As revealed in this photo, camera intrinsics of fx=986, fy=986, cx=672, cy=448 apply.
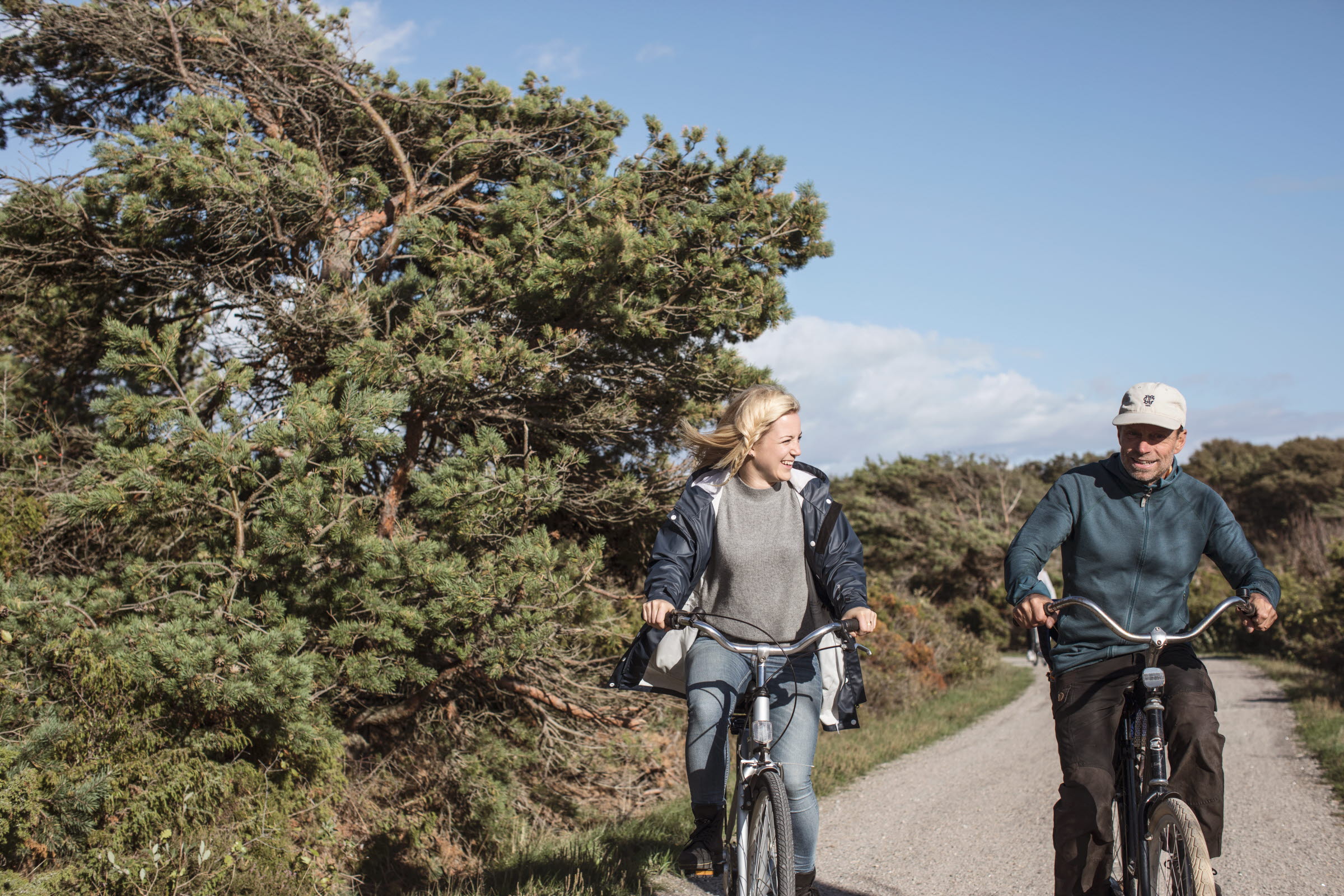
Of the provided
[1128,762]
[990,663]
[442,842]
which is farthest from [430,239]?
[990,663]

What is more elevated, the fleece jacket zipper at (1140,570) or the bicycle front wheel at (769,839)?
the fleece jacket zipper at (1140,570)

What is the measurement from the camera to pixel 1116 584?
3.49 metres

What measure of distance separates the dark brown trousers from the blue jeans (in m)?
0.86

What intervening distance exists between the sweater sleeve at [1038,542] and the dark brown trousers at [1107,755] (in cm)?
38

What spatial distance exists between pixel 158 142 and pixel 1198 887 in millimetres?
9020

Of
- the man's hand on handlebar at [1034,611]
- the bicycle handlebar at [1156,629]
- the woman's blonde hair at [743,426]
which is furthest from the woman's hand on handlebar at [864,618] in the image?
the woman's blonde hair at [743,426]

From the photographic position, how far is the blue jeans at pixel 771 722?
341cm

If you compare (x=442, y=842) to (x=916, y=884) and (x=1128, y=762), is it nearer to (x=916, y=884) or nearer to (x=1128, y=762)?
(x=916, y=884)

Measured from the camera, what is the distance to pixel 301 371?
9562 millimetres

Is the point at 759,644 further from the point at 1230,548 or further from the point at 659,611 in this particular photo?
the point at 1230,548

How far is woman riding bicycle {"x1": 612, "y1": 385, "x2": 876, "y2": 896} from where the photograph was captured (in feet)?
11.4

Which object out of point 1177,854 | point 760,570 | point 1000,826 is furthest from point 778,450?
point 1000,826

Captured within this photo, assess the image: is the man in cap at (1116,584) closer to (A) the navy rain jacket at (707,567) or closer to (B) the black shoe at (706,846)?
(A) the navy rain jacket at (707,567)

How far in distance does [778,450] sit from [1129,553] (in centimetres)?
128
